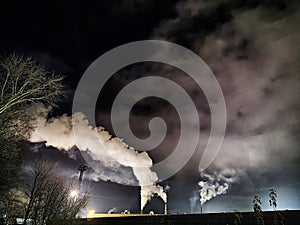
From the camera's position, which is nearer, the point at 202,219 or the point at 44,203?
the point at 44,203

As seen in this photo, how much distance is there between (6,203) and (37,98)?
20.5ft

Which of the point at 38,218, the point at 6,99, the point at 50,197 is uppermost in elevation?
the point at 6,99

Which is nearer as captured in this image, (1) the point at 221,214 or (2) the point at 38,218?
(2) the point at 38,218

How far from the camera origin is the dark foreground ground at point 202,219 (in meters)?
18.3

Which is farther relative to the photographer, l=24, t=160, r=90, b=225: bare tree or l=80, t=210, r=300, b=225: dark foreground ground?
l=80, t=210, r=300, b=225: dark foreground ground

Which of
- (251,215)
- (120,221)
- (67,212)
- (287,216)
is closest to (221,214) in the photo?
(251,215)

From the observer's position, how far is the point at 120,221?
27422mm

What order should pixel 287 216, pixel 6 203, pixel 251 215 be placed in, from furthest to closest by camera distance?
pixel 251 215 → pixel 287 216 → pixel 6 203

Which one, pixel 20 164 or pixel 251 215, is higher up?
pixel 20 164

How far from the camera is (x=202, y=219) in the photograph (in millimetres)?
22750

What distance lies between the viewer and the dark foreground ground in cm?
1828

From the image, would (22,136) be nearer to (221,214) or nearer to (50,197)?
(50,197)

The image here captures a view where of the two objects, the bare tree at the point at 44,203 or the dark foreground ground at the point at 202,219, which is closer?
the bare tree at the point at 44,203

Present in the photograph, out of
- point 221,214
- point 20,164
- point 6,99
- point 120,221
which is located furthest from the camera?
point 120,221
